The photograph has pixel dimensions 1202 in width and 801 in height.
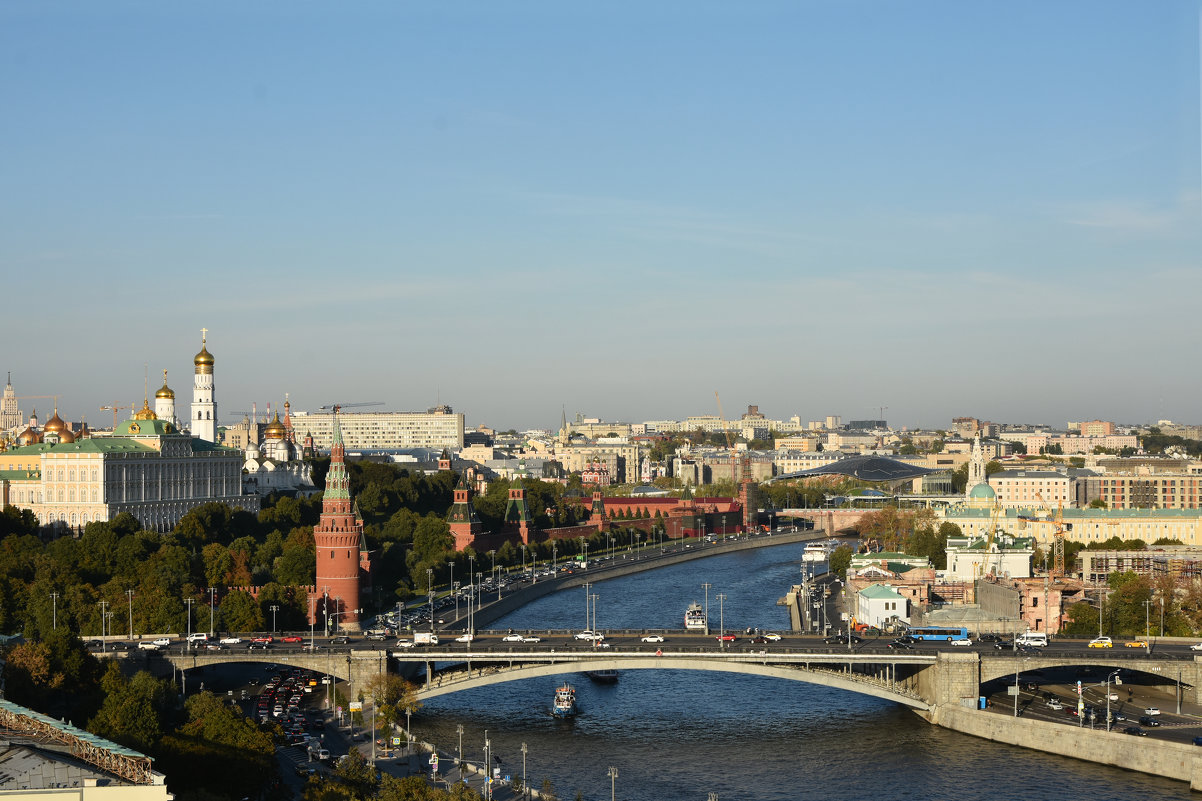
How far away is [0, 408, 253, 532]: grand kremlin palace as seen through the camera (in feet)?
224

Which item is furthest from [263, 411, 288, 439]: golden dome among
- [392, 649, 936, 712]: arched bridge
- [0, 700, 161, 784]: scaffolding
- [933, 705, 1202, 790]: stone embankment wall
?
[0, 700, 161, 784]: scaffolding

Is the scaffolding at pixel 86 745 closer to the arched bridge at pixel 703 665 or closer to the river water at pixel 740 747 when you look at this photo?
the river water at pixel 740 747

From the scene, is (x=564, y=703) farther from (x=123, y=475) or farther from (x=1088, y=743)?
(x=123, y=475)

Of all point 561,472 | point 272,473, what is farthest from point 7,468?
point 561,472

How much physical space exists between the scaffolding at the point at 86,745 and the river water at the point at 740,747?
1211cm

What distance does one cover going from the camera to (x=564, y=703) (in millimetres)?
41469

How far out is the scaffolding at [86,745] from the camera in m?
22.0

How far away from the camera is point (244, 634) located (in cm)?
4809

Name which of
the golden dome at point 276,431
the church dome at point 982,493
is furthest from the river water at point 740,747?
the golden dome at point 276,431

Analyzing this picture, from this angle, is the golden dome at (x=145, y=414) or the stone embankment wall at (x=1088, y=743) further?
the golden dome at (x=145, y=414)

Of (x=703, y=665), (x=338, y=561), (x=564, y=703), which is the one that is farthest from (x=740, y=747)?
(x=338, y=561)

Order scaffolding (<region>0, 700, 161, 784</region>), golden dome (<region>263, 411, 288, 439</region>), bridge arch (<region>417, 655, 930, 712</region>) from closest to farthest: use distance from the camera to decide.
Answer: scaffolding (<region>0, 700, 161, 784</region>), bridge arch (<region>417, 655, 930, 712</region>), golden dome (<region>263, 411, 288, 439</region>)

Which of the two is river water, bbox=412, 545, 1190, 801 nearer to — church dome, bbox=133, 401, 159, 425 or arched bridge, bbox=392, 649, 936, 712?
arched bridge, bbox=392, 649, 936, 712

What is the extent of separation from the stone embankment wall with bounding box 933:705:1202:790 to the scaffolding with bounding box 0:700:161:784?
70.3ft
